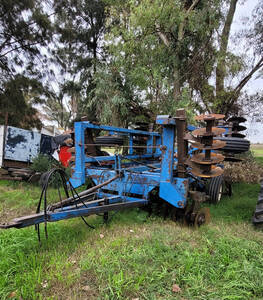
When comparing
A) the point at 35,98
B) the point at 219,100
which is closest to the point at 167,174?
the point at 219,100

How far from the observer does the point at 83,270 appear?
6.70 feet

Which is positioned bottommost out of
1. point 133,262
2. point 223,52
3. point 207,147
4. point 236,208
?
point 133,262

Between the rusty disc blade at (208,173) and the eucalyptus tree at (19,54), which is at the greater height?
the eucalyptus tree at (19,54)

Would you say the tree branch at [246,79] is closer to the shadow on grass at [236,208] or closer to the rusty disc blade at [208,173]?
the shadow on grass at [236,208]

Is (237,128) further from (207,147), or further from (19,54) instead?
(19,54)

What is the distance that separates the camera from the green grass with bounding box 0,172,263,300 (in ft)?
5.89

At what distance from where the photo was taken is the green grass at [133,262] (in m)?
1.79

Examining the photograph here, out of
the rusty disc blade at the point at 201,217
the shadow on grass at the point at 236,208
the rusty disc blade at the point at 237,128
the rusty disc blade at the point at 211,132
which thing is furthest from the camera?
the rusty disc blade at the point at 237,128

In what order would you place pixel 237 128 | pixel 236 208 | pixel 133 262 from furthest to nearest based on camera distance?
pixel 237 128, pixel 236 208, pixel 133 262

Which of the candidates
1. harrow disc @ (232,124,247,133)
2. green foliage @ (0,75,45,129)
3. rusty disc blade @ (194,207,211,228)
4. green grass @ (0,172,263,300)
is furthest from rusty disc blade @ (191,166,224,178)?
green foliage @ (0,75,45,129)

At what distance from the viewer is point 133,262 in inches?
84.0

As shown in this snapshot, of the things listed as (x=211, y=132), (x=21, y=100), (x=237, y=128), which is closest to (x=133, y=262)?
(x=211, y=132)

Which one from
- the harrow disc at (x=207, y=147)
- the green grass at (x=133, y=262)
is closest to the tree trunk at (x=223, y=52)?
the harrow disc at (x=207, y=147)

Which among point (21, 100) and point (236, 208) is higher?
point (21, 100)
